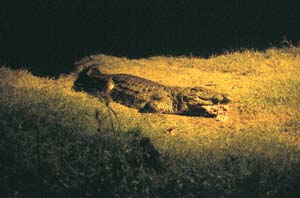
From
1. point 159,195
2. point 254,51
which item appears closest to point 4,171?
point 159,195

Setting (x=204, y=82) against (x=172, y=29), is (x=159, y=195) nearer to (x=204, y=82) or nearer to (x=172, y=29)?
(x=204, y=82)

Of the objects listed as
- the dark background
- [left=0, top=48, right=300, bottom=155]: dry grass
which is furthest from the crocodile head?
the dark background

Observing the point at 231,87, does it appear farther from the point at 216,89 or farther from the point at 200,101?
the point at 200,101

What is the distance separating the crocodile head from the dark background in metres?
5.89

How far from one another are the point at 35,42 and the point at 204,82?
7.18 m

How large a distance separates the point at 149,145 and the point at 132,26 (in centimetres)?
1058

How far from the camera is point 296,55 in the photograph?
47.0 ft

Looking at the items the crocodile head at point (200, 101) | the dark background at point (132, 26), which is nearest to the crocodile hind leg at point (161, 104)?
the crocodile head at point (200, 101)

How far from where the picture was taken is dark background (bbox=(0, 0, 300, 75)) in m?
16.5

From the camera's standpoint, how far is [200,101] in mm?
10148

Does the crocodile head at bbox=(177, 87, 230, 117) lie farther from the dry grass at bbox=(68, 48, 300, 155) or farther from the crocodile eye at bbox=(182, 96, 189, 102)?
the dry grass at bbox=(68, 48, 300, 155)

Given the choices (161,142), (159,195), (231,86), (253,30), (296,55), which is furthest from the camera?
(253,30)

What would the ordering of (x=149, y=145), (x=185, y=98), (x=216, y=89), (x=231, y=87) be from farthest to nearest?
(x=231, y=87) → (x=216, y=89) → (x=185, y=98) → (x=149, y=145)

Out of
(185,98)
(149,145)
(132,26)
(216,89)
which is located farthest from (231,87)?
(132,26)
